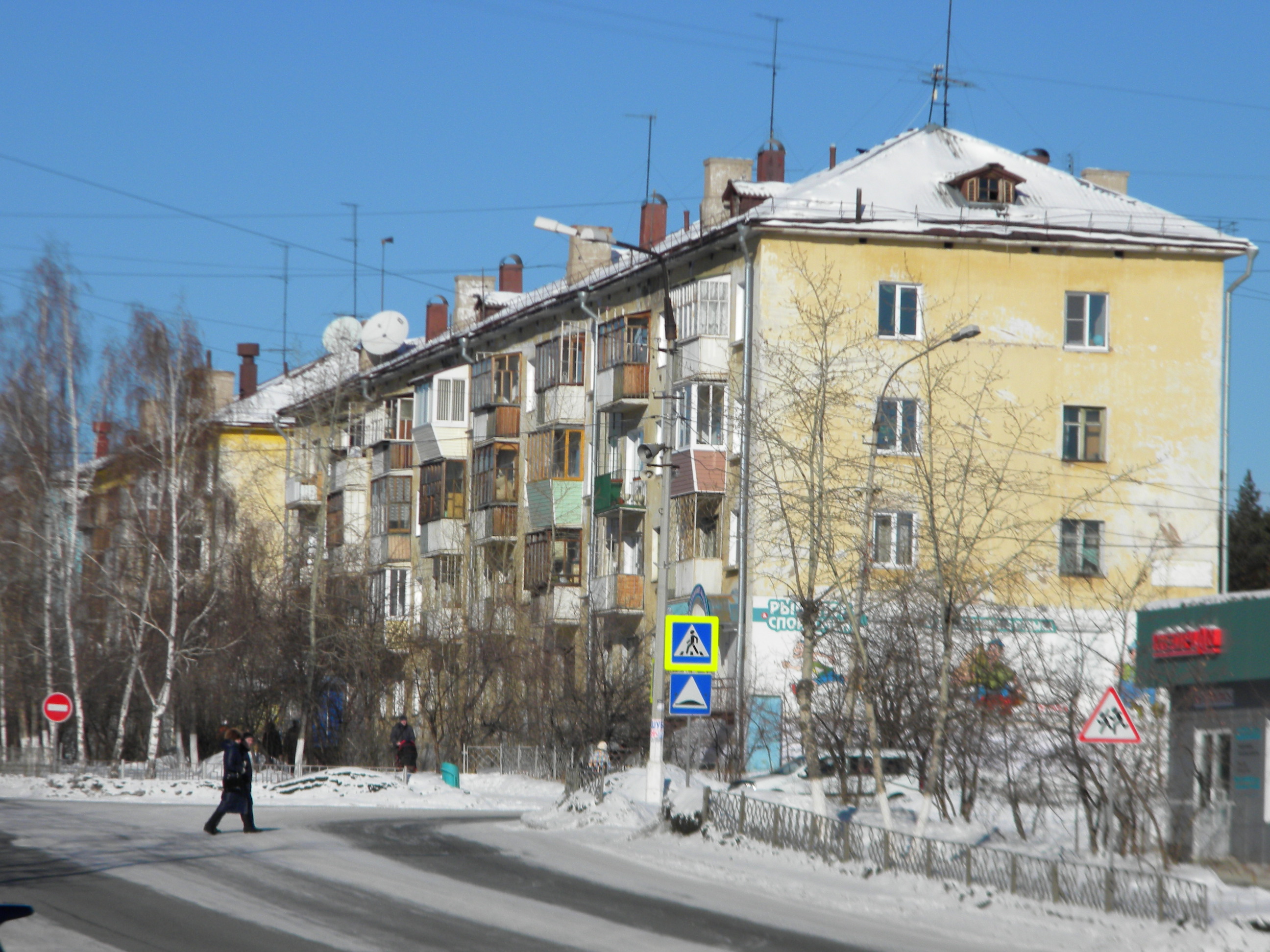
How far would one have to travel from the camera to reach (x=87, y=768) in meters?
40.0

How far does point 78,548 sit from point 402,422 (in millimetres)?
16293

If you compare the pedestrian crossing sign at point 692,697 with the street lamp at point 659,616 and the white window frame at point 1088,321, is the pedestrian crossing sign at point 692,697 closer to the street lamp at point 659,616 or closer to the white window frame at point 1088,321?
the street lamp at point 659,616

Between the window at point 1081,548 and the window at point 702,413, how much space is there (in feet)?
28.4

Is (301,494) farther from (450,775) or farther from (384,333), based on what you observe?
(450,775)

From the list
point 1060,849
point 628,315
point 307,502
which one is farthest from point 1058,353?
point 307,502

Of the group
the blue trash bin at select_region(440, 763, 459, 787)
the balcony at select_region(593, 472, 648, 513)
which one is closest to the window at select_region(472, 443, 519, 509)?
the balcony at select_region(593, 472, 648, 513)

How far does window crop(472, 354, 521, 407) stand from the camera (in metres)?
52.2

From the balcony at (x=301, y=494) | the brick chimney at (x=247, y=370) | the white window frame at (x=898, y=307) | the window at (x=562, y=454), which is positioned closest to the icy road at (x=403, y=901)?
the white window frame at (x=898, y=307)

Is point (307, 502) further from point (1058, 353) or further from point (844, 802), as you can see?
point (844, 802)

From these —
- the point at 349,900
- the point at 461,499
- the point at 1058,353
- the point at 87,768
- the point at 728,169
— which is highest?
the point at 728,169

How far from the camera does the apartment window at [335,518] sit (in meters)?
59.7

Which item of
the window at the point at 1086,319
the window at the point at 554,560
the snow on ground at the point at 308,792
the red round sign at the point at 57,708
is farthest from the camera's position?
the window at the point at 554,560

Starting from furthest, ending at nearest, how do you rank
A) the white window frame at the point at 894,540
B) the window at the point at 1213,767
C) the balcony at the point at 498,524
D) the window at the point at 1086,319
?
the balcony at the point at 498,524, the window at the point at 1086,319, the white window frame at the point at 894,540, the window at the point at 1213,767

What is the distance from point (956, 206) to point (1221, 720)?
20.9m
